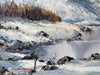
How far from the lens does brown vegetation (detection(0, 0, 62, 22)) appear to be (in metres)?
6.11

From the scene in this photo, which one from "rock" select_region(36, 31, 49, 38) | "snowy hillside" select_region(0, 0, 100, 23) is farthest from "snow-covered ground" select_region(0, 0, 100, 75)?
"rock" select_region(36, 31, 49, 38)

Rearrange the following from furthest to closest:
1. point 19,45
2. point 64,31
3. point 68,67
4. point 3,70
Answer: point 64,31 < point 19,45 < point 68,67 < point 3,70

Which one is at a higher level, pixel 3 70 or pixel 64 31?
pixel 64 31

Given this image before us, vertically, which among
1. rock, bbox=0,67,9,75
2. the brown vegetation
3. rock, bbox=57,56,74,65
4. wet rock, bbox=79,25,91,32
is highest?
the brown vegetation

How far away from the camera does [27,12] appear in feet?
20.5

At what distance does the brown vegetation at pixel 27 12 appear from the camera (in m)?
6.11

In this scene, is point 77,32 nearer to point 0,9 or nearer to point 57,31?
point 57,31

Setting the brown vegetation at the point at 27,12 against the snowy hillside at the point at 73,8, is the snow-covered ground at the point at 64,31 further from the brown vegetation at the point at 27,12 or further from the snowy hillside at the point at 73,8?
the brown vegetation at the point at 27,12

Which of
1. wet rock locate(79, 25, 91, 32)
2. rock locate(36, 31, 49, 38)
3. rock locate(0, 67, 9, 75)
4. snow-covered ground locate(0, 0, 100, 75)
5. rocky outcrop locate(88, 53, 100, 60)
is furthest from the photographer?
wet rock locate(79, 25, 91, 32)

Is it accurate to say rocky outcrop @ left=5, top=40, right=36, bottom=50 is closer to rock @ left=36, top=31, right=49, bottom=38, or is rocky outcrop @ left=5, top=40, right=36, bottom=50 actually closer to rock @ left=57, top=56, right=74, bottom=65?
rock @ left=36, top=31, right=49, bottom=38

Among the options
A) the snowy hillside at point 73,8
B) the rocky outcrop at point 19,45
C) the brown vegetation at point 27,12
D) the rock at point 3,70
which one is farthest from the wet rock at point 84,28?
the rock at point 3,70

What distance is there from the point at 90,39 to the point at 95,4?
1.60 m

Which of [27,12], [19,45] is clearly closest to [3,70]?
[19,45]

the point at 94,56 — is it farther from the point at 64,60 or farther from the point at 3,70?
the point at 3,70
